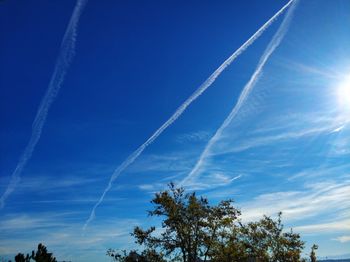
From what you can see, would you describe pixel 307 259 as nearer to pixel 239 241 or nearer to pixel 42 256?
pixel 239 241

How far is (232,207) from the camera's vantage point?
39250 millimetres

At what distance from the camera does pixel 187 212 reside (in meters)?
37.8

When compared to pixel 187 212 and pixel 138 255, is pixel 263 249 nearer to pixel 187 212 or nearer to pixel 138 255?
pixel 187 212

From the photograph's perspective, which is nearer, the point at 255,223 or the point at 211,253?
the point at 211,253

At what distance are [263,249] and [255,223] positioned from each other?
347 centimetres

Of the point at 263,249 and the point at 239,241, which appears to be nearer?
the point at 239,241

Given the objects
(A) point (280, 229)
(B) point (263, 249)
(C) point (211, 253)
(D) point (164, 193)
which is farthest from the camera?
(A) point (280, 229)

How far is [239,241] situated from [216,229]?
4719 millimetres

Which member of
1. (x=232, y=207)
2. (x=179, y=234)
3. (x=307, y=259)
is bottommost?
(x=307, y=259)

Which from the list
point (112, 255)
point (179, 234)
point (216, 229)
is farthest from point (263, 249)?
point (112, 255)

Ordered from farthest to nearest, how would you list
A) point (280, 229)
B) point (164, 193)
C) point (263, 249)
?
1. point (280, 229)
2. point (263, 249)
3. point (164, 193)

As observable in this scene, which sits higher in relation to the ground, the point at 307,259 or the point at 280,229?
the point at 280,229

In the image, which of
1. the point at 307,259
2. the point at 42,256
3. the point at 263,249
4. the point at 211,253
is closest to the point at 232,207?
the point at 211,253

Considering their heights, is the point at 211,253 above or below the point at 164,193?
below
